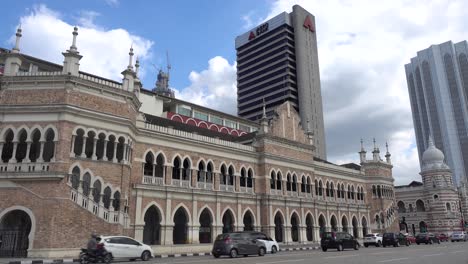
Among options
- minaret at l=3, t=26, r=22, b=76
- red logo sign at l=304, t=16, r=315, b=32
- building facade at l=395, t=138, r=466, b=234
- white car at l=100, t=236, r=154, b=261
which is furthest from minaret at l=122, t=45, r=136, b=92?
red logo sign at l=304, t=16, r=315, b=32

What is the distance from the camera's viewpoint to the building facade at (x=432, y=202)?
63.5 m

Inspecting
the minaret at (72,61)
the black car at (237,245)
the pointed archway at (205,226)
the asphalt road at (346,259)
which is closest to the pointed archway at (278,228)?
the pointed archway at (205,226)

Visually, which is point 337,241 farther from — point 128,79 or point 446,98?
point 446,98

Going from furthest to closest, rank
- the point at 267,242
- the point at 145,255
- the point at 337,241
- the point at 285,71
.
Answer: the point at 285,71
the point at 337,241
the point at 267,242
the point at 145,255

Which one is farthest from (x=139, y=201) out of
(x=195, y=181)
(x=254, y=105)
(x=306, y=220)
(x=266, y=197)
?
(x=254, y=105)

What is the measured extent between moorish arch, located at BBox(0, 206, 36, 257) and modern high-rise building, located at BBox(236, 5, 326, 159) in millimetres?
81809

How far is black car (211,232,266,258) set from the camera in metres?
20.9

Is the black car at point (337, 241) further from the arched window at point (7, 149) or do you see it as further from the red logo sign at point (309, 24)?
the red logo sign at point (309, 24)

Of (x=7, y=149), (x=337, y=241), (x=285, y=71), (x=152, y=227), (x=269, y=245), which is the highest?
(x=285, y=71)

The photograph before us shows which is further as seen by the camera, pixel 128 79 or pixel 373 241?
pixel 373 241

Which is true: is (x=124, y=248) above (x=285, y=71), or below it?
below

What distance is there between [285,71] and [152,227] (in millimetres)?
80163

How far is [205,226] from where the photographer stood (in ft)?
105

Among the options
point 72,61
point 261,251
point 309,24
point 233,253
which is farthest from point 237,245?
point 309,24
